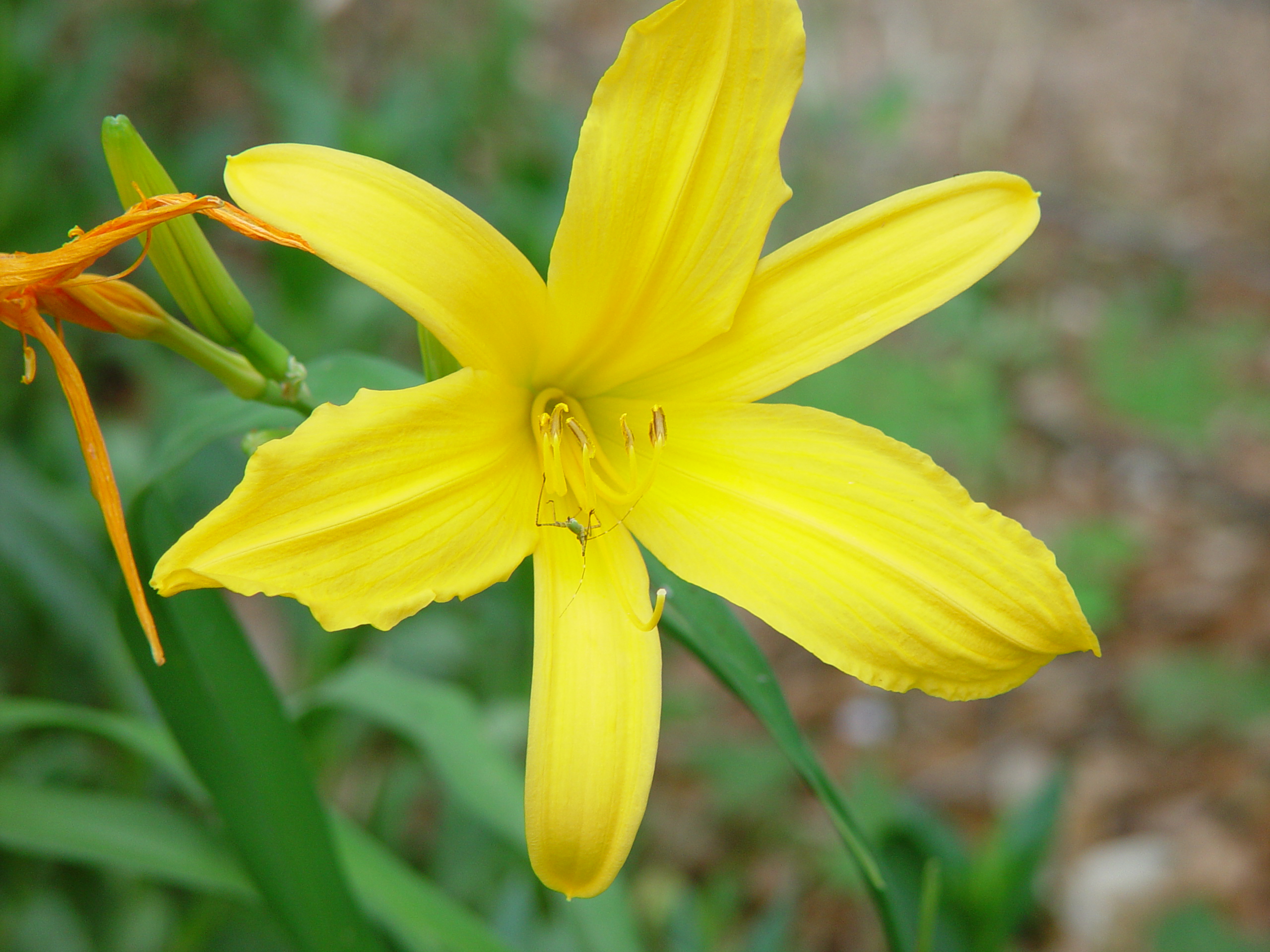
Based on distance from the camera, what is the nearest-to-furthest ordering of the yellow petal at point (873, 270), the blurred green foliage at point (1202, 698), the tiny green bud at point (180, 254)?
→ the tiny green bud at point (180, 254) < the yellow petal at point (873, 270) < the blurred green foliage at point (1202, 698)

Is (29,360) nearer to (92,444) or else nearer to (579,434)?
(92,444)

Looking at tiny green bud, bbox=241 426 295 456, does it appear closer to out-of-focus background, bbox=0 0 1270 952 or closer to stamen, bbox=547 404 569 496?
stamen, bbox=547 404 569 496

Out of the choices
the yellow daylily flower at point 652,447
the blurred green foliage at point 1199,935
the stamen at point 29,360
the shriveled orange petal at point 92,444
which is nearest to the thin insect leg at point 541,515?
the yellow daylily flower at point 652,447

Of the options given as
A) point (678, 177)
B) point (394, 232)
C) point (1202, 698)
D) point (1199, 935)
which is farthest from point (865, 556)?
point (1202, 698)

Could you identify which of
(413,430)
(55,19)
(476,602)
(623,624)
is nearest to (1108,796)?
(476,602)

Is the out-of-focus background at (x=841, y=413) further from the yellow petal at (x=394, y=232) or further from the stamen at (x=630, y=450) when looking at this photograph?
the yellow petal at (x=394, y=232)

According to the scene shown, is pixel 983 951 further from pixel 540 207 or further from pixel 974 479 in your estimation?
pixel 540 207

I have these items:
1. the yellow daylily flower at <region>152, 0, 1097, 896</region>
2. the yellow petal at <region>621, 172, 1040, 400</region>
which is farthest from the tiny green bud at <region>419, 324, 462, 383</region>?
the yellow petal at <region>621, 172, 1040, 400</region>

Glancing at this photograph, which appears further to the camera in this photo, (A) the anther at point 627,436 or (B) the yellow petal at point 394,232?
(A) the anther at point 627,436
